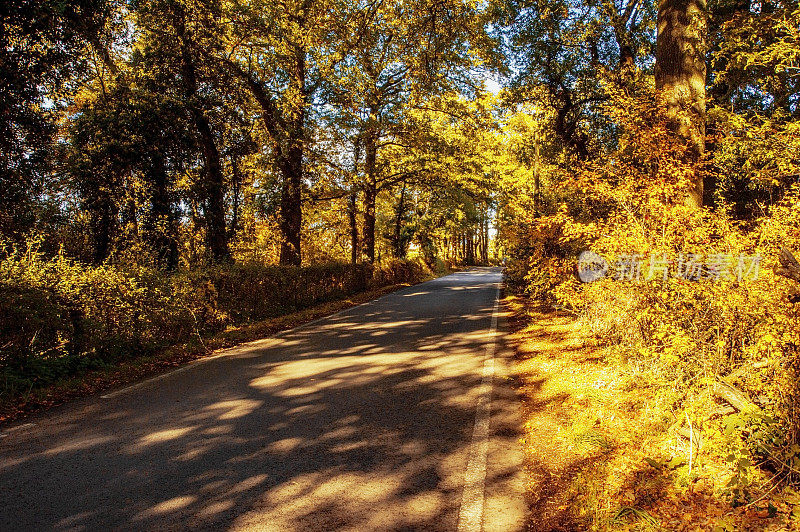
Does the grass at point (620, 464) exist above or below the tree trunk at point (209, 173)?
below

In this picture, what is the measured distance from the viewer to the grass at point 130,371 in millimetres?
5691

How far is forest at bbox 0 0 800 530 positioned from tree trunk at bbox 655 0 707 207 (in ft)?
0.10

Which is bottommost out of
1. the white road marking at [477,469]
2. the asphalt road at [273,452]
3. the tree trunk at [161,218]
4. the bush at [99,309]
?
the white road marking at [477,469]

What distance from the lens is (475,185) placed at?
22.1m

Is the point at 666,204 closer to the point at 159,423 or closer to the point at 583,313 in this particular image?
the point at 583,313

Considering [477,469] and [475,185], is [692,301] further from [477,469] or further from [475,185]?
[475,185]

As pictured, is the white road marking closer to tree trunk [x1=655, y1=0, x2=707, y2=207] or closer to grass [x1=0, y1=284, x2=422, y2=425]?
tree trunk [x1=655, y1=0, x2=707, y2=207]

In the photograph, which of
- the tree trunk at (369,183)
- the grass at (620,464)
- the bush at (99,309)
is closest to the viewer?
the grass at (620,464)

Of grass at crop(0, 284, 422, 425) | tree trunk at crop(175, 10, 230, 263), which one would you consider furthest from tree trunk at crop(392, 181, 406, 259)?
grass at crop(0, 284, 422, 425)

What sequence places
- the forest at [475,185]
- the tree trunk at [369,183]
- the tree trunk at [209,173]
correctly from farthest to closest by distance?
the tree trunk at [369,183] → the tree trunk at [209,173] → the forest at [475,185]

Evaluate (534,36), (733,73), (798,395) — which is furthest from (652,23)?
(798,395)

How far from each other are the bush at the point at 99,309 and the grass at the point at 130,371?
21 cm

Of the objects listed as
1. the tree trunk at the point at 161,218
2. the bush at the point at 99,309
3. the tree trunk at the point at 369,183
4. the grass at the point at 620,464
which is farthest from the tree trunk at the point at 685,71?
the tree trunk at the point at 161,218

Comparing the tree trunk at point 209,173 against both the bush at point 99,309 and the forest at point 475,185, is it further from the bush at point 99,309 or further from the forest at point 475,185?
the bush at point 99,309
